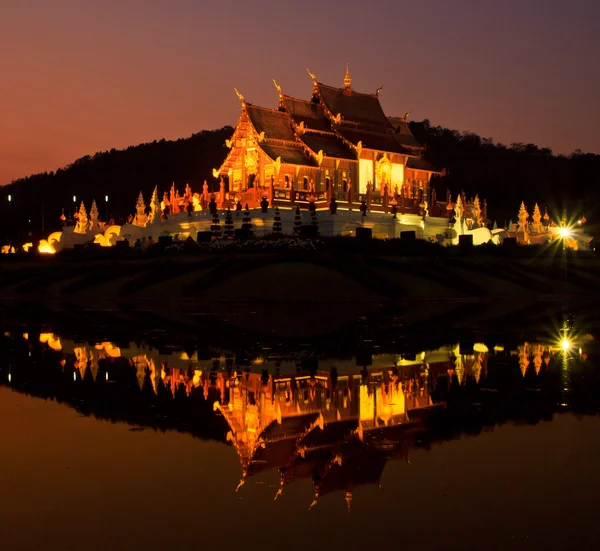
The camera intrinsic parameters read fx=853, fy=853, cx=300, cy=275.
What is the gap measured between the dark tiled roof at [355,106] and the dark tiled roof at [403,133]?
2.26m

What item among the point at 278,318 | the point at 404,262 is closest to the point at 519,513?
the point at 278,318

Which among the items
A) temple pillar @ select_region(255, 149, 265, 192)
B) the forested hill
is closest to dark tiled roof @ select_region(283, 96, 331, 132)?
temple pillar @ select_region(255, 149, 265, 192)

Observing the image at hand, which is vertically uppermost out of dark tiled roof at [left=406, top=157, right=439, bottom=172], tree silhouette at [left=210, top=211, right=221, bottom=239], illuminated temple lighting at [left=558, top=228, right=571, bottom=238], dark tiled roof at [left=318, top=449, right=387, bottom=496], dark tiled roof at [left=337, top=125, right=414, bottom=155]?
dark tiled roof at [left=337, top=125, right=414, bottom=155]

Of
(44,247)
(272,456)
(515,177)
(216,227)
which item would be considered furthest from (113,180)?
(272,456)

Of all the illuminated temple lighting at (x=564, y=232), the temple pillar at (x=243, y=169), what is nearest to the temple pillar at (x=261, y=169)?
the temple pillar at (x=243, y=169)

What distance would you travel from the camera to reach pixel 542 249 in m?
53.8

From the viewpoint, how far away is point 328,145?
2379 inches

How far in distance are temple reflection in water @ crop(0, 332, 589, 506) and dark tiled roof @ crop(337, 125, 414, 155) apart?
40391 mm

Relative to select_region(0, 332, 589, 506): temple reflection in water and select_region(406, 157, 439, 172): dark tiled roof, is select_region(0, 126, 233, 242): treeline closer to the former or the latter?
select_region(406, 157, 439, 172): dark tiled roof

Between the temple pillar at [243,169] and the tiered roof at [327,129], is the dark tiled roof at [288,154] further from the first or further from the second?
the temple pillar at [243,169]

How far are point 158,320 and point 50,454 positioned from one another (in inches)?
800

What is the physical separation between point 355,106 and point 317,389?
52334 mm

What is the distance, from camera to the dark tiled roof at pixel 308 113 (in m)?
61.1

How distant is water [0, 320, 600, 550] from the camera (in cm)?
728
